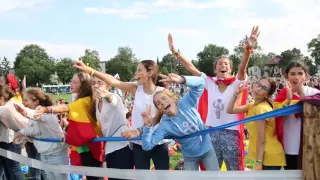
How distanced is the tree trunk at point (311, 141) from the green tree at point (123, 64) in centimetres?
10439

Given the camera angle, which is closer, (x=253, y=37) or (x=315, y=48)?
(x=253, y=37)

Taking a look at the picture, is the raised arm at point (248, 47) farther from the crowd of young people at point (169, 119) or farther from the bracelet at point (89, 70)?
the bracelet at point (89, 70)

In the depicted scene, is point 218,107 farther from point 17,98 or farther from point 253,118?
point 17,98

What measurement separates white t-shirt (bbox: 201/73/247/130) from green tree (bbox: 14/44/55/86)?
103435 millimetres

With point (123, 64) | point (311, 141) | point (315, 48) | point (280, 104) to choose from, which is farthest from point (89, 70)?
point (123, 64)

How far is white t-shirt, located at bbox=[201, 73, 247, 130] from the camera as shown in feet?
12.9

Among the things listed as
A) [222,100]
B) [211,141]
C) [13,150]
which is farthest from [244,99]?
A: [13,150]

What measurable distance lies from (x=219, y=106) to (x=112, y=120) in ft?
3.96

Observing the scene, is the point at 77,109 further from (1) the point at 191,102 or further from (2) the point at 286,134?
(2) the point at 286,134

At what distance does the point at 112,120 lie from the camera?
3857mm

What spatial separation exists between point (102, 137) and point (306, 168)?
2.27 meters

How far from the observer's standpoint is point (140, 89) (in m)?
3.86

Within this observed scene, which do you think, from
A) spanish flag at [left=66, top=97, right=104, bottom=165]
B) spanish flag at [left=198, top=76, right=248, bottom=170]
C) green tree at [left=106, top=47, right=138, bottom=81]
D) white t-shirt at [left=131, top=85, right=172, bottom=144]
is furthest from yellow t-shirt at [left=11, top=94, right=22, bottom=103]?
green tree at [left=106, top=47, right=138, bottom=81]

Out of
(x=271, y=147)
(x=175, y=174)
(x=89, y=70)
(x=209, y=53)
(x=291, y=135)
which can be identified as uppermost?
(x=209, y=53)
